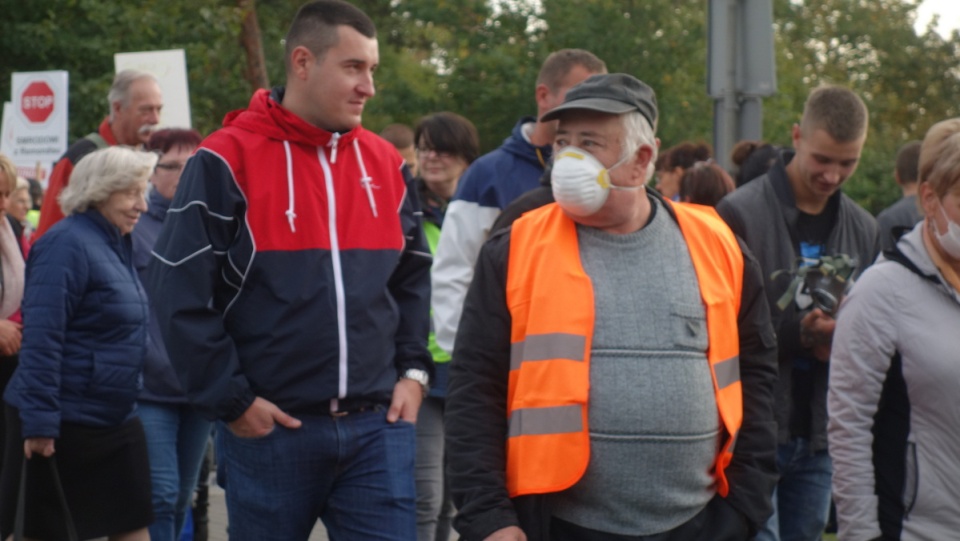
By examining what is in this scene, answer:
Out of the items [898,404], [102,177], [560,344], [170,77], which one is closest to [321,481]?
[560,344]

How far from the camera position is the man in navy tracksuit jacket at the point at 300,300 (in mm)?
4422

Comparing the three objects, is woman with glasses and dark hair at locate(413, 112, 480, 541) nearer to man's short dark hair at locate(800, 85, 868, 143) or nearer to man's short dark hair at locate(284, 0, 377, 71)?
man's short dark hair at locate(800, 85, 868, 143)

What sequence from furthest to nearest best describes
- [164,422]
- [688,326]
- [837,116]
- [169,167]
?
[169,167]
[164,422]
[837,116]
[688,326]

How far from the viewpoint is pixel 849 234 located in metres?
5.57

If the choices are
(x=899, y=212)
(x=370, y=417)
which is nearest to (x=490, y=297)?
(x=370, y=417)

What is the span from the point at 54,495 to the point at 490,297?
329cm

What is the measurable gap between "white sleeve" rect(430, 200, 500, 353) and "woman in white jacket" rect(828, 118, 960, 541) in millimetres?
2203

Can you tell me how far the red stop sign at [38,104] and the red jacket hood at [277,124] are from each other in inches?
498

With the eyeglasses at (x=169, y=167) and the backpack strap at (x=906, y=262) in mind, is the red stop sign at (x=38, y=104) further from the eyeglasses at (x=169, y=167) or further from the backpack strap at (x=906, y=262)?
the backpack strap at (x=906, y=262)

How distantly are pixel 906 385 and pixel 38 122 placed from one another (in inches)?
554

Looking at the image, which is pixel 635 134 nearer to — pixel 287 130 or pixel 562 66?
pixel 287 130

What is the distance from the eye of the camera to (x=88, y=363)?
20.4ft

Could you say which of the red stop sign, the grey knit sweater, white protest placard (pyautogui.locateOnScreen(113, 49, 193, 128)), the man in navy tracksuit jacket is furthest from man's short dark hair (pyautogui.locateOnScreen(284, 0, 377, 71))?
the red stop sign

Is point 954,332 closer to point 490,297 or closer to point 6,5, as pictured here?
point 490,297
